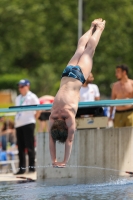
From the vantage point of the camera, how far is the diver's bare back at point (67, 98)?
927 cm

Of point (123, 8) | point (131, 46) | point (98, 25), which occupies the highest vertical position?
point (123, 8)

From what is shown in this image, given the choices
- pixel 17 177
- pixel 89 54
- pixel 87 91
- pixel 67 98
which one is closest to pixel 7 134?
pixel 87 91

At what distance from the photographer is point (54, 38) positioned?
1804 inches

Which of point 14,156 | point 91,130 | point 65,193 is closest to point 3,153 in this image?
point 14,156

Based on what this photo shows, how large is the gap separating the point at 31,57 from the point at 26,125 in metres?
40.0

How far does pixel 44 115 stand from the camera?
39.0ft

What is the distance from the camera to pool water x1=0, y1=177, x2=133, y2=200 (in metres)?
7.99

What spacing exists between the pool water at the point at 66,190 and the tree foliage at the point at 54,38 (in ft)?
91.7

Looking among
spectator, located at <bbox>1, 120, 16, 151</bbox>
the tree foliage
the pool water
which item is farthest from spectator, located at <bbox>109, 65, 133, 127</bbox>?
the tree foliage

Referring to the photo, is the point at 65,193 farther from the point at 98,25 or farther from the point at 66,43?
the point at 66,43

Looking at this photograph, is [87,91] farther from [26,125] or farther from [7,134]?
[7,134]

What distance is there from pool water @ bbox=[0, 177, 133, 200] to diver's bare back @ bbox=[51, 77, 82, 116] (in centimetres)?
117

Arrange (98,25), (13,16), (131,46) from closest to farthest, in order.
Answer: (98,25)
(131,46)
(13,16)

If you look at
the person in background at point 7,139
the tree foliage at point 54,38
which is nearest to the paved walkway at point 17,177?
the person in background at point 7,139
